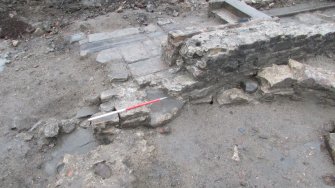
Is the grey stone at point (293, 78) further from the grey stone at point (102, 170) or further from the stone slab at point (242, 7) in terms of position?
the grey stone at point (102, 170)

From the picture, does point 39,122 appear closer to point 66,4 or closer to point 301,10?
point 66,4

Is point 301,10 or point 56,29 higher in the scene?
point 301,10

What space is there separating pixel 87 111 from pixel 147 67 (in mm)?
1187

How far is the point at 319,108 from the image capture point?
3893 millimetres

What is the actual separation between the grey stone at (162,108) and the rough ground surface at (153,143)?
4.0 inches

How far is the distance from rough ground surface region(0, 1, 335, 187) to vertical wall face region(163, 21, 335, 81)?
1.82 feet

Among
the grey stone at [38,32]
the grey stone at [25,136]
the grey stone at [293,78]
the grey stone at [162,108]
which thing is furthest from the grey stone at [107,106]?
the grey stone at [38,32]

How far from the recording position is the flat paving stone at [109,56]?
14.9 ft

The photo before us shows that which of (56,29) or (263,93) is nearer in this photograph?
(263,93)

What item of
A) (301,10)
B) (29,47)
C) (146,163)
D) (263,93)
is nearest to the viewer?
(146,163)

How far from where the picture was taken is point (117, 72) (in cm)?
416

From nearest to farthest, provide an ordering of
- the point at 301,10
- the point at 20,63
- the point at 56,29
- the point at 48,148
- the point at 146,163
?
the point at 146,163, the point at 48,148, the point at 20,63, the point at 56,29, the point at 301,10

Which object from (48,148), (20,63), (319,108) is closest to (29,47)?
(20,63)

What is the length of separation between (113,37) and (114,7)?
1534 mm
